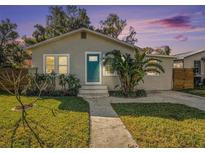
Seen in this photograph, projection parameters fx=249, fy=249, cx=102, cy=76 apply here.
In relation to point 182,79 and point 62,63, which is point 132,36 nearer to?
point 182,79

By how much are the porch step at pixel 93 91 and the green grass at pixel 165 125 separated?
420cm

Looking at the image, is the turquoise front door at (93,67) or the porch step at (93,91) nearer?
the porch step at (93,91)

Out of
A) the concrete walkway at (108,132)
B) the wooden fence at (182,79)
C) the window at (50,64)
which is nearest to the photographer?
the concrete walkway at (108,132)

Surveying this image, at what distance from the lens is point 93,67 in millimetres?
15375

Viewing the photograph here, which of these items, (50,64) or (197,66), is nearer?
(50,64)

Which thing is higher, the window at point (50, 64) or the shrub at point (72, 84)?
the window at point (50, 64)

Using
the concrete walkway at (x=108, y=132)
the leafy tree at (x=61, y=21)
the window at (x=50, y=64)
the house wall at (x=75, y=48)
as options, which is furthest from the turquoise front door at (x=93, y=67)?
the leafy tree at (x=61, y=21)

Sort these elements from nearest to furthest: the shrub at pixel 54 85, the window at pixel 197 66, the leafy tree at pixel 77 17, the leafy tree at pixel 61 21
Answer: the shrub at pixel 54 85 < the window at pixel 197 66 < the leafy tree at pixel 61 21 < the leafy tree at pixel 77 17

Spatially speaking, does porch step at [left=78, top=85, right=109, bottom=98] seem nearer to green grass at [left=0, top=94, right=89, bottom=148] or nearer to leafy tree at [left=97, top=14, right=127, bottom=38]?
green grass at [left=0, top=94, right=89, bottom=148]

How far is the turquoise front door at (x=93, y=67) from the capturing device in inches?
603

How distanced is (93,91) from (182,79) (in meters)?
7.14

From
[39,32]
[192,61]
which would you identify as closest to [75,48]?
[192,61]

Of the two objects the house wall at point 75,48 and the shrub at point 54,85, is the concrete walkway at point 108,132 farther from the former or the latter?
the house wall at point 75,48
